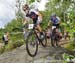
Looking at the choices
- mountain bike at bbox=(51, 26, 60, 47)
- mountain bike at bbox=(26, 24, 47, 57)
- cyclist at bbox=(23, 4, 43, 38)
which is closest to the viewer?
cyclist at bbox=(23, 4, 43, 38)

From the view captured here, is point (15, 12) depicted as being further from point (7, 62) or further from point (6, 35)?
point (7, 62)

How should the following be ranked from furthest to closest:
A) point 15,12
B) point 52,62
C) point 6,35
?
point 15,12, point 6,35, point 52,62

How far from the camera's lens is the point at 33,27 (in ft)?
37.4

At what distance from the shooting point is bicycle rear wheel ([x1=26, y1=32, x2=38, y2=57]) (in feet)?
37.2

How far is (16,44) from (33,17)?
8.13 metres

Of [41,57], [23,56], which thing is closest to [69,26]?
[41,57]

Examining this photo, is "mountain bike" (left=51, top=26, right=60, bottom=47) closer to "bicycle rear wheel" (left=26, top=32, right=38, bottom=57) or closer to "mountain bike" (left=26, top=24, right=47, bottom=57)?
"mountain bike" (left=26, top=24, right=47, bottom=57)

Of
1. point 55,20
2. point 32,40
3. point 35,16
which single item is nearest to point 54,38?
point 55,20

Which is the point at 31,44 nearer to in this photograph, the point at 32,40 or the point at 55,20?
the point at 32,40

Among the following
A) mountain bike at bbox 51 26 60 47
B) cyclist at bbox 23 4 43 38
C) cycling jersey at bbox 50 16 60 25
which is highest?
cyclist at bbox 23 4 43 38

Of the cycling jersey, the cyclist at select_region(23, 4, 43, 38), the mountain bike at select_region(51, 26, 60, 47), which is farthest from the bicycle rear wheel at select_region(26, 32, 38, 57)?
the mountain bike at select_region(51, 26, 60, 47)

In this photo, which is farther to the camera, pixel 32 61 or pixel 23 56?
pixel 23 56

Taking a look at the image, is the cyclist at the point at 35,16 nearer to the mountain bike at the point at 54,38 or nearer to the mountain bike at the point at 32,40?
the mountain bike at the point at 32,40

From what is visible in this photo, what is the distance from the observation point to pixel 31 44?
1159 cm
